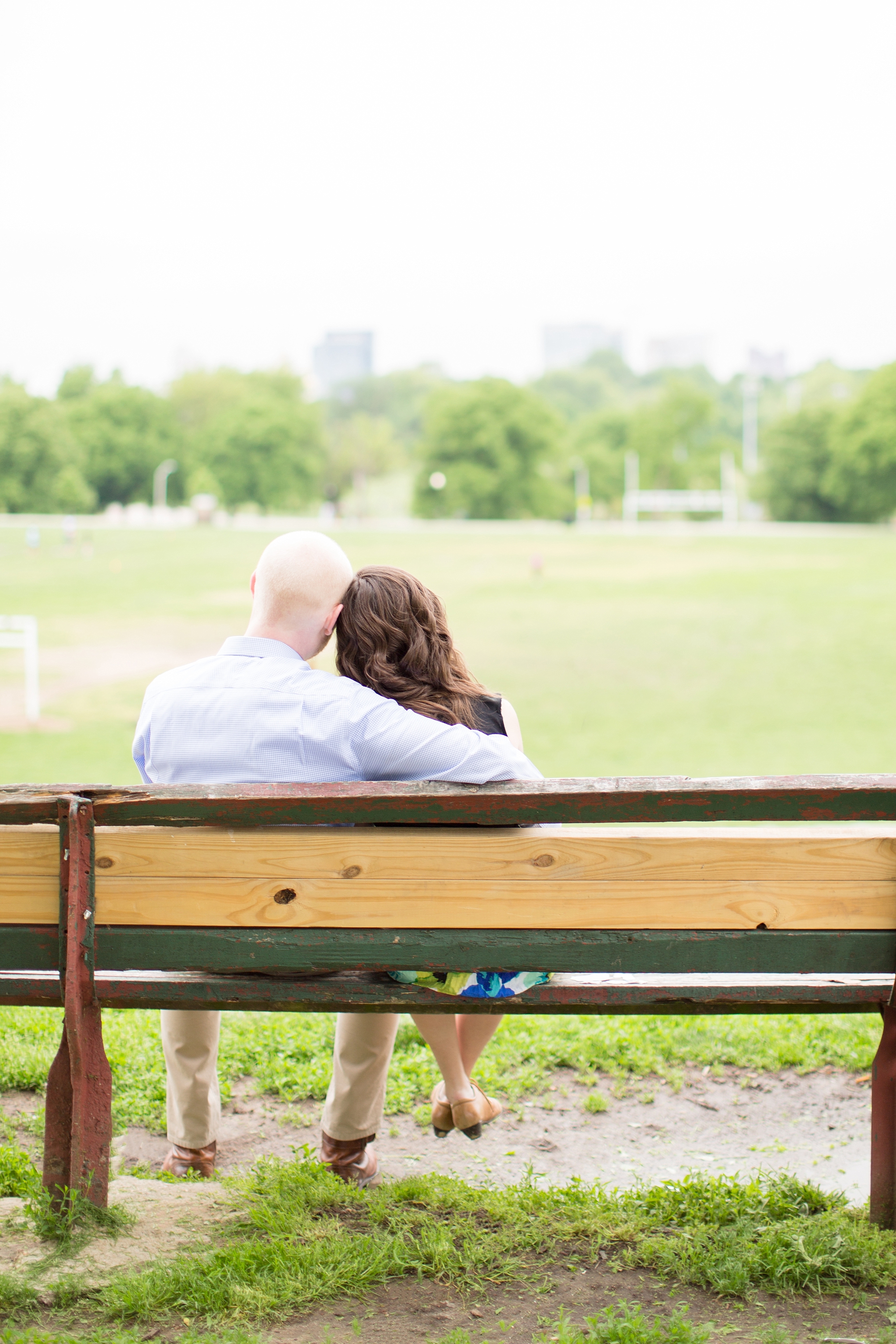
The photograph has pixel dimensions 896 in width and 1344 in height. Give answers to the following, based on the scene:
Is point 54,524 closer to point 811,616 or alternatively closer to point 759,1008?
point 811,616

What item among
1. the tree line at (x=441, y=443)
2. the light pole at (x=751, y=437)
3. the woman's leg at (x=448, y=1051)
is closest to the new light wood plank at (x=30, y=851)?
the woman's leg at (x=448, y=1051)

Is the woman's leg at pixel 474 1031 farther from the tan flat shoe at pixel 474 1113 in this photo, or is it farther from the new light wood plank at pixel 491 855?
the new light wood plank at pixel 491 855

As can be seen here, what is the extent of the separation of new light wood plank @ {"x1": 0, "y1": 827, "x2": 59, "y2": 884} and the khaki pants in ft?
1.70

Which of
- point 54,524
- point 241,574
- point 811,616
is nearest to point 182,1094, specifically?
point 811,616

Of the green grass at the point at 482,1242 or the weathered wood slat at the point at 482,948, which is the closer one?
the green grass at the point at 482,1242

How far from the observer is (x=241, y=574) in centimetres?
5084

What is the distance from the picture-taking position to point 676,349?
9206cm

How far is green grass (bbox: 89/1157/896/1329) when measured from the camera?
176cm

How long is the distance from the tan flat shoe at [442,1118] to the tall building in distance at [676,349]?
90.9 metres

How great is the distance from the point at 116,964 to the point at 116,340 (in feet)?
306

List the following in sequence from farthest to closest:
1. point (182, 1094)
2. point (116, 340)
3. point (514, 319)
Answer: point (514, 319)
point (116, 340)
point (182, 1094)

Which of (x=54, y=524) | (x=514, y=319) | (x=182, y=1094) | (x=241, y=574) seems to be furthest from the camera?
(x=514, y=319)

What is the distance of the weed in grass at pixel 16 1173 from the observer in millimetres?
2119

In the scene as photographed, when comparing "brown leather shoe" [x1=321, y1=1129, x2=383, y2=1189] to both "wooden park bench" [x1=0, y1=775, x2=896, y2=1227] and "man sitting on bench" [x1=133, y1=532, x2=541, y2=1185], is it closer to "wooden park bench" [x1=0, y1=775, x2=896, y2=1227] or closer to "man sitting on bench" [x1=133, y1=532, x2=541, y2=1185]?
"man sitting on bench" [x1=133, y1=532, x2=541, y2=1185]
